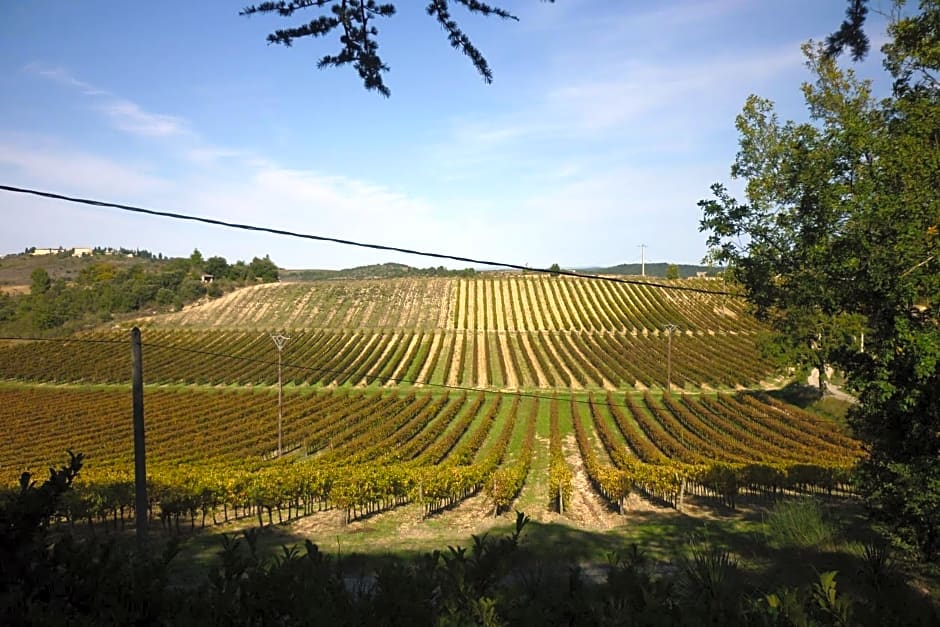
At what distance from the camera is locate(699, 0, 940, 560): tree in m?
8.16

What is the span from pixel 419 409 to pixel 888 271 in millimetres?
34423

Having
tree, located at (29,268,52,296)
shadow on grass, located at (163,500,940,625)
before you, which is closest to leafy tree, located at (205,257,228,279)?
tree, located at (29,268,52,296)

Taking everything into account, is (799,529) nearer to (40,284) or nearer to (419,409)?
(419,409)

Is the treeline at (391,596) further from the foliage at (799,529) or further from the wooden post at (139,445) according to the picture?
the wooden post at (139,445)

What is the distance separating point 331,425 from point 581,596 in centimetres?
3472

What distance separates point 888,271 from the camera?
27.0ft

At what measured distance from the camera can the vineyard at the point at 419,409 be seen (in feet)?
69.4

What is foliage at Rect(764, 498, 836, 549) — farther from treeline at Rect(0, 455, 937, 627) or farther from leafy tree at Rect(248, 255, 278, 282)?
leafy tree at Rect(248, 255, 278, 282)

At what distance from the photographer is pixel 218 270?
12650 cm

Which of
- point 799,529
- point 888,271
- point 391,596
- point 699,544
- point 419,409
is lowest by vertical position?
point 419,409

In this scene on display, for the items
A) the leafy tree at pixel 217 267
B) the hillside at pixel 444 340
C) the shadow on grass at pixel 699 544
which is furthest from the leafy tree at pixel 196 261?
the shadow on grass at pixel 699 544

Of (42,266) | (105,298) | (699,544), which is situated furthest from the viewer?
(42,266)

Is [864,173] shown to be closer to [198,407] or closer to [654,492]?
[654,492]

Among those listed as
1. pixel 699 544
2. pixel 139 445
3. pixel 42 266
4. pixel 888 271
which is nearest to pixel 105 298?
pixel 42 266
